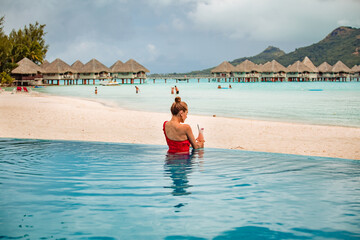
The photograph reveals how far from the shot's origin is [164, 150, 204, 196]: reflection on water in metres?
4.89

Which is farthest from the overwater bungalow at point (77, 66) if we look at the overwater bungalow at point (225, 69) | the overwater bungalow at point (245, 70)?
the overwater bungalow at point (245, 70)

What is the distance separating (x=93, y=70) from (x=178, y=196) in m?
77.6

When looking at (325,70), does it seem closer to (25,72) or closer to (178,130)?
(25,72)

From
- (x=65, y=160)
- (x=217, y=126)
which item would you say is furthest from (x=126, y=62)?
(x=65, y=160)

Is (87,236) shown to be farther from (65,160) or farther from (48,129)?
(48,129)

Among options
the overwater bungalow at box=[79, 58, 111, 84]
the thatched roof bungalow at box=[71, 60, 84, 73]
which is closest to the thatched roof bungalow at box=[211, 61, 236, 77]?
the overwater bungalow at box=[79, 58, 111, 84]

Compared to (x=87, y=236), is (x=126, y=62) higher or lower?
higher

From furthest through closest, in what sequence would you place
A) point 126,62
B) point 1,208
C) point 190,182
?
point 126,62 < point 190,182 < point 1,208

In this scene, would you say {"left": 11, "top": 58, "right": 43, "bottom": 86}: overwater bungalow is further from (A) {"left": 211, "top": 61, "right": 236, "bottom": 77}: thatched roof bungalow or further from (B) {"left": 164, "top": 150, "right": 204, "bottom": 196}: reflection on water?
(B) {"left": 164, "top": 150, "right": 204, "bottom": 196}: reflection on water

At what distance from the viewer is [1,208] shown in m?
4.13

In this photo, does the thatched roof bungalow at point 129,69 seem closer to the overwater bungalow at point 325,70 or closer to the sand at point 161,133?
the overwater bungalow at point 325,70

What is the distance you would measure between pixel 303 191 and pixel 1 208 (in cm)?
362

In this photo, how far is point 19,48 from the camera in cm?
6219

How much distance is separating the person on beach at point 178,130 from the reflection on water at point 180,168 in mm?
129
